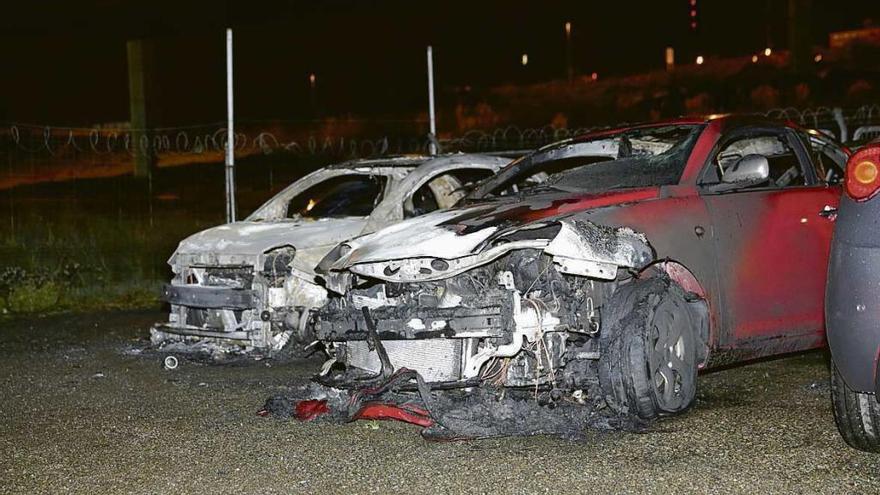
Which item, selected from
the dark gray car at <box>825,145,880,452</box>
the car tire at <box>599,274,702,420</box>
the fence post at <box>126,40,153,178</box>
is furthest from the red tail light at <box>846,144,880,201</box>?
the fence post at <box>126,40,153,178</box>

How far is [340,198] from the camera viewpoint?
379 inches

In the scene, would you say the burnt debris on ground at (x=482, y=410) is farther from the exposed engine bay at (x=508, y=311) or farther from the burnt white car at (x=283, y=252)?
A: the burnt white car at (x=283, y=252)

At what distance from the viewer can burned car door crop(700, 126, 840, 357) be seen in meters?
6.57

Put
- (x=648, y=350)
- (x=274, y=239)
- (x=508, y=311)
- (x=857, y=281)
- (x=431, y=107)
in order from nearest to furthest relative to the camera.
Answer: (x=857, y=281), (x=508, y=311), (x=648, y=350), (x=274, y=239), (x=431, y=107)

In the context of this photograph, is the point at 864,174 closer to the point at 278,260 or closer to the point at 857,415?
the point at 857,415

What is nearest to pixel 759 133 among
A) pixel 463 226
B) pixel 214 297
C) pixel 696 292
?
pixel 696 292

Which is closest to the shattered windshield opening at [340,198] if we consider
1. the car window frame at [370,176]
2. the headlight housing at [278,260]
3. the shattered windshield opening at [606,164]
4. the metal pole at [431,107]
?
the car window frame at [370,176]

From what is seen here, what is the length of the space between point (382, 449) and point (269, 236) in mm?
3226

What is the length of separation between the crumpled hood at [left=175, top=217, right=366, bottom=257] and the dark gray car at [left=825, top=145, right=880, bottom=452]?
445 cm

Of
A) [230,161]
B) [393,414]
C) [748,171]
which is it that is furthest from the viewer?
[230,161]

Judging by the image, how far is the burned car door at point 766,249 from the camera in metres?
6.57

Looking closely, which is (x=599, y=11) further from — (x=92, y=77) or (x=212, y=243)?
(x=212, y=243)

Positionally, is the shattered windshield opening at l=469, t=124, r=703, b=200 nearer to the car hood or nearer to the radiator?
the car hood

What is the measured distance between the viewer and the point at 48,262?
13.5m
